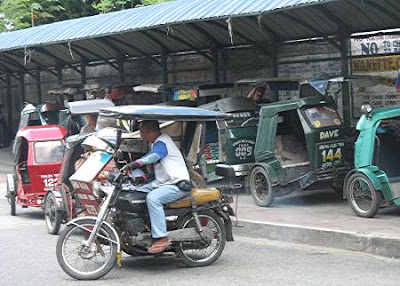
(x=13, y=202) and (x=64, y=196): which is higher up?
(x=64, y=196)

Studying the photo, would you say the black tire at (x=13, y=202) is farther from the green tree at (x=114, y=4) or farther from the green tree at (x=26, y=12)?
the green tree at (x=26, y=12)

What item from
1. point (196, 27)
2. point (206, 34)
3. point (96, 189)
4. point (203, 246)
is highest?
point (196, 27)

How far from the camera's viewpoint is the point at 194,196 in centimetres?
820

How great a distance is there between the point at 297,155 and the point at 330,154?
40.1 inches

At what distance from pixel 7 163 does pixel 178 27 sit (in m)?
10.1

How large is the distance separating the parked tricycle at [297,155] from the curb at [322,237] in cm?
151

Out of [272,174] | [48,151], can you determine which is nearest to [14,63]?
[48,151]

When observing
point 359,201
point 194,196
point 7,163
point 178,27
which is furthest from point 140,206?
point 7,163

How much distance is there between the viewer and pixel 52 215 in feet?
36.3

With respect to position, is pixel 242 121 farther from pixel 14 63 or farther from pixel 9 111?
pixel 9 111

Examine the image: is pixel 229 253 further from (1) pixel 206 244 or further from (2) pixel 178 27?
(2) pixel 178 27

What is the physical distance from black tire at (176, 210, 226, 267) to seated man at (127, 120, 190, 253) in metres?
0.33

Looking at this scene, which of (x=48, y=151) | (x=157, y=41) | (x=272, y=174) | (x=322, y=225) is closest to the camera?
(x=322, y=225)

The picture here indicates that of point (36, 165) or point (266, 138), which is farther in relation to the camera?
point (36, 165)
